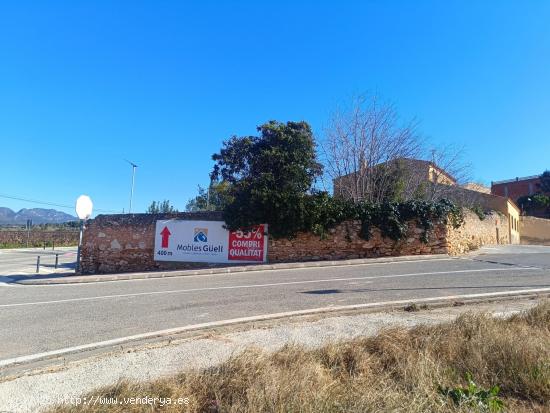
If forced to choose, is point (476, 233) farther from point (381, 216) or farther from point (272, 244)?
point (272, 244)

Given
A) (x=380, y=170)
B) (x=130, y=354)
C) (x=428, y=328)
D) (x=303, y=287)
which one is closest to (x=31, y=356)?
(x=130, y=354)

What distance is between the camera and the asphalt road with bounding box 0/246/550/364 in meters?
6.26

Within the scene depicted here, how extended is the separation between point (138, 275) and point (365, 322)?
10.8 meters

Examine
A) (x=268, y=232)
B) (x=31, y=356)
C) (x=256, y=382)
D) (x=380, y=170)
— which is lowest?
(x=31, y=356)

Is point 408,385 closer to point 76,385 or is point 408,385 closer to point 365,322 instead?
point 365,322

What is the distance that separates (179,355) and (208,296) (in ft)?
14.5

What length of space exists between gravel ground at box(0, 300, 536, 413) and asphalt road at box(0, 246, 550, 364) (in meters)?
1.13

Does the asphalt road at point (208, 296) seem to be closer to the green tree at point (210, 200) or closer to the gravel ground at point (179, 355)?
the gravel ground at point (179, 355)

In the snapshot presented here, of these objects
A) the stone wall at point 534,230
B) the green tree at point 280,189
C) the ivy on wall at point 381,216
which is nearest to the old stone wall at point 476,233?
the ivy on wall at point 381,216

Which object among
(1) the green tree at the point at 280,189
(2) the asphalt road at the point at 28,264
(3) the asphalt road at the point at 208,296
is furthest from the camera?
(2) the asphalt road at the point at 28,264

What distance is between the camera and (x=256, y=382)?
3340 millimetres

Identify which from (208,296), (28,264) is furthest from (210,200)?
(208,296)

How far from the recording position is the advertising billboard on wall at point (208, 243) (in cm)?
1705

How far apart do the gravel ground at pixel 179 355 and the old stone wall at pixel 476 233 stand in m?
11.6
